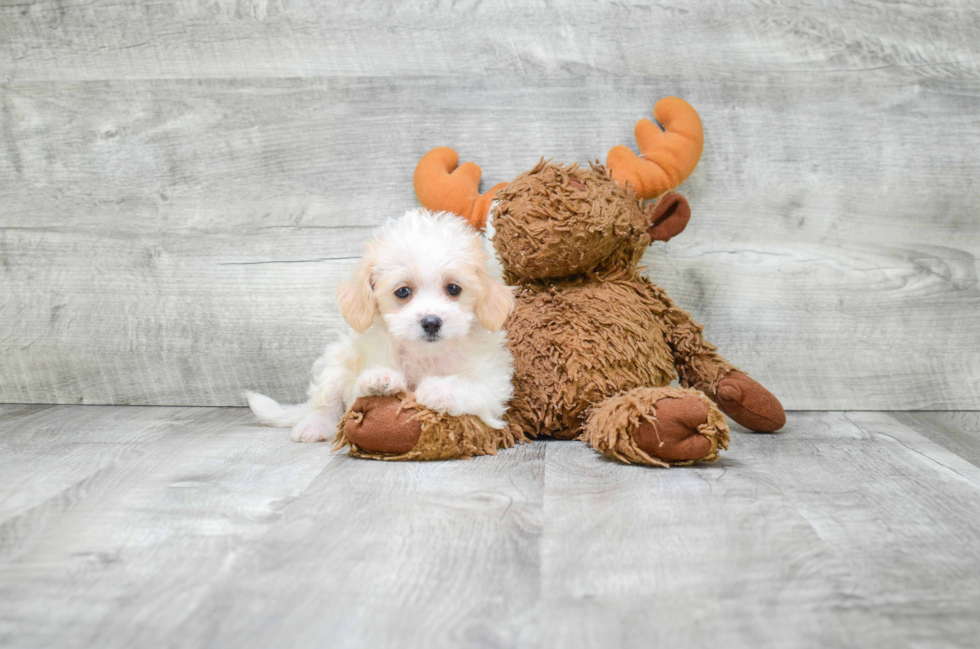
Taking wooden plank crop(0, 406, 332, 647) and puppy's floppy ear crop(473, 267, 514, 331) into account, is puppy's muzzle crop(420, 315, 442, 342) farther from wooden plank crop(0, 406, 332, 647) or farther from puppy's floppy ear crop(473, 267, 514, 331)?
wooden plank crop(0, 406, 332, 647)

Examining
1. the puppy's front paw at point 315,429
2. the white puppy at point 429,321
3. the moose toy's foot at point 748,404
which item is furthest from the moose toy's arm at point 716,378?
the puppy's front paw at point 315,429

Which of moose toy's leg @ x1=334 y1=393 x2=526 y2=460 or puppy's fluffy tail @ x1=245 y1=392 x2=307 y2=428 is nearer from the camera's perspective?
moose toy's leg @ x1=334 y1=393 x2=526 y2=460

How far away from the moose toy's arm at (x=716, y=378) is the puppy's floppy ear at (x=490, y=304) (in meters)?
0.39

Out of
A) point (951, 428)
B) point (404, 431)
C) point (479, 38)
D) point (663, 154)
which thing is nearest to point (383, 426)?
point (404, 431)

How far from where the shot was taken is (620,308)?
1.48 metres

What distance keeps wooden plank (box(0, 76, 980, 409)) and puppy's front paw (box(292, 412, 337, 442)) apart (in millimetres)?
391

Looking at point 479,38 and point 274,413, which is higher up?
point 479,38

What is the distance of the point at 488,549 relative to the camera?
2.92 ft

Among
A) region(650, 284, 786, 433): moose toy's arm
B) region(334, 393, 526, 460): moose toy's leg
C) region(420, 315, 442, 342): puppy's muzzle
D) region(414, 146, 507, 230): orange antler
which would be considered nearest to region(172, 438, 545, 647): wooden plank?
region(334, 393, 526, 460): moose toy's leg

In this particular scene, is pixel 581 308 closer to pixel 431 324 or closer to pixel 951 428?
pixel 431 324

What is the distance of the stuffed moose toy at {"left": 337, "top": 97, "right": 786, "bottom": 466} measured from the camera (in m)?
1.27

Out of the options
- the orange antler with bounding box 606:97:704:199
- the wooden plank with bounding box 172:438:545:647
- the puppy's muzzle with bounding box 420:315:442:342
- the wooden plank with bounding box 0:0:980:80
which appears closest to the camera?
the wooden plank with bounding box 172:438:545:647

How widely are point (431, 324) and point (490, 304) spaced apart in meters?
0.13

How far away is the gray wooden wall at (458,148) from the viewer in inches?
68.7
